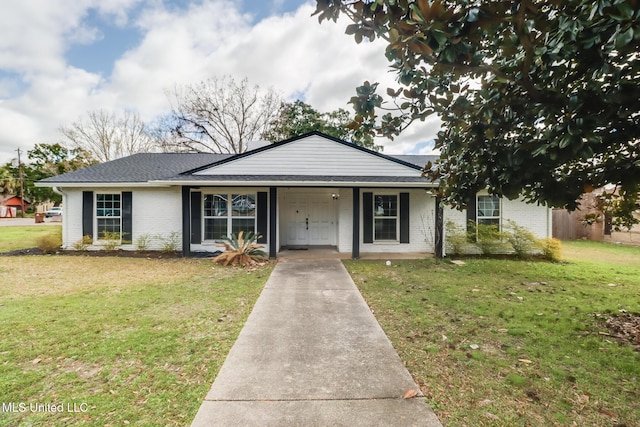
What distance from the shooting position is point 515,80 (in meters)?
2.45

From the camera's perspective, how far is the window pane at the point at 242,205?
34.3 feet

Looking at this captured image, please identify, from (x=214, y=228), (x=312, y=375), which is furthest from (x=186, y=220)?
(x=312, y=375)

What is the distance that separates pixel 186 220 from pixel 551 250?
12.3 metres

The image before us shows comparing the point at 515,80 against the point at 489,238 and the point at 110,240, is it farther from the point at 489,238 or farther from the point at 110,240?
the point at 110,240

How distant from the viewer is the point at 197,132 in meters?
24.1

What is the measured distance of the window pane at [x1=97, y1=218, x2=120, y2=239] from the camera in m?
10.7

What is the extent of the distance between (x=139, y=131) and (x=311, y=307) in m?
28.0

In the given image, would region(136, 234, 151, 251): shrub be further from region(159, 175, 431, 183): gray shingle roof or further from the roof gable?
the roof gable

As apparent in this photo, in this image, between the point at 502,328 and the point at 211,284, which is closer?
the point at 502,328

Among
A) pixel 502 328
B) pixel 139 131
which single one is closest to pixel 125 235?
pixel 502 328

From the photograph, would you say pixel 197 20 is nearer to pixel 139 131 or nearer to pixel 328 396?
pixel 328 396

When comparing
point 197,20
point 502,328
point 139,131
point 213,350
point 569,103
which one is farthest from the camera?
point 139,131

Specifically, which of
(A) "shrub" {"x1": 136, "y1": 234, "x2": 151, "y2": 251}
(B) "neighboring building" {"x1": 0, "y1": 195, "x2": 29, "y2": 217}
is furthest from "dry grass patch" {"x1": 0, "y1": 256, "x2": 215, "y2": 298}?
(B) "neighboring building" {"x1": 0, "y1": 195, "x2": 29, "y2": 217}

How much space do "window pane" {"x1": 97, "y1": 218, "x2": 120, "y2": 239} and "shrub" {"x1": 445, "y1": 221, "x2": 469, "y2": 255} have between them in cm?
1192
